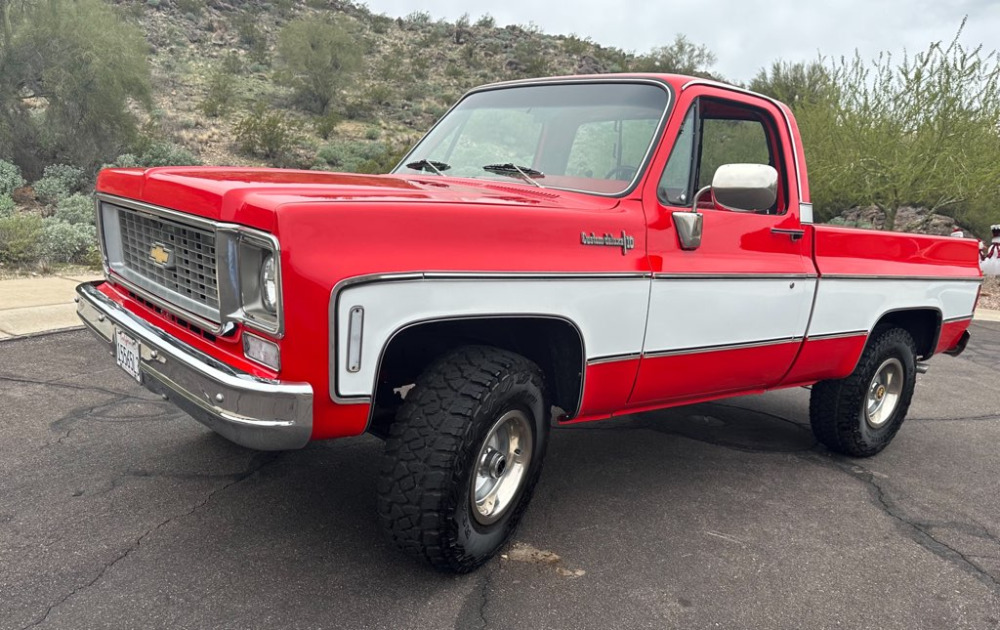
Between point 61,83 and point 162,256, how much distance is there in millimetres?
13585

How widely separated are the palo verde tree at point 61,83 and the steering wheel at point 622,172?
45.4 feet

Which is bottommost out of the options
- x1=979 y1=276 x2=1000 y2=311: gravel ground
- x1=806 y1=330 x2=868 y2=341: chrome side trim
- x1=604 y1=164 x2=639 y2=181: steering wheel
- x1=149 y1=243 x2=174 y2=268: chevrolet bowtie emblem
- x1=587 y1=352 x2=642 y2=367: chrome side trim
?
x1=979 y1=276 x2=1000 y2=311: gravel ground

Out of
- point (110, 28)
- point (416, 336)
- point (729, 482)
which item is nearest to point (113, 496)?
point (416, 336)

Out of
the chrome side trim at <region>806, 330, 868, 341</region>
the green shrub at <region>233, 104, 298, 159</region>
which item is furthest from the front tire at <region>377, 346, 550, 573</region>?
the green shrub at <region>233, 104, 298, 159</region>

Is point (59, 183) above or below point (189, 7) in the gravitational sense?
below

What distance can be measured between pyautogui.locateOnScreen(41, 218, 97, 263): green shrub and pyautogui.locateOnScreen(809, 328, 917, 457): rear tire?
825 cm

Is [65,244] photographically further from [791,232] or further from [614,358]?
[791,232]

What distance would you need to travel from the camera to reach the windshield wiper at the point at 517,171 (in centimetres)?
351

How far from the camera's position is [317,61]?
94.4 feet

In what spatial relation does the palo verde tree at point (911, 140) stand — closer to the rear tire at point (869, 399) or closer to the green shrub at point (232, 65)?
the rear tire at point (869, 399)

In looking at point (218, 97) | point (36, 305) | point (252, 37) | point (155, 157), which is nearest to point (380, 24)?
point (252, 37)

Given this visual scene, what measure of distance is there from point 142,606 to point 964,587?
123 inches

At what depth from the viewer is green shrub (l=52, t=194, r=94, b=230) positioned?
408 inches

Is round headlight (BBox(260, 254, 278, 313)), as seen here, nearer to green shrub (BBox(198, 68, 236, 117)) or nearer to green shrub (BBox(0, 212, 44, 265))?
green shrub (BBox(0, 212, 44, 265))
